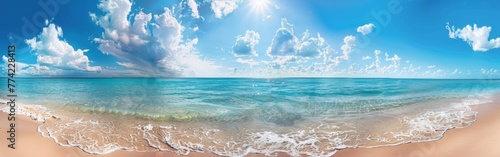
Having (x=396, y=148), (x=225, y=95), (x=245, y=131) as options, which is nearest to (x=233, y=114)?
(x=245, y=131)

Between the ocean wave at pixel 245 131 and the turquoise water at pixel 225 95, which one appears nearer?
the ocean wave at pixel 245 131

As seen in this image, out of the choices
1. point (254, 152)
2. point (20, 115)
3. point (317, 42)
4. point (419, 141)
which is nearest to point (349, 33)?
point (317, 42)

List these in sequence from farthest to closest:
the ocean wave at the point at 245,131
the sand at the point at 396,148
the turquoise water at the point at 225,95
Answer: the turquoise water at the point at 225,95 < the ocean wave at the point at 245,131 < the sand at the point at 396,148

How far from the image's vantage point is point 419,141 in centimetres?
282

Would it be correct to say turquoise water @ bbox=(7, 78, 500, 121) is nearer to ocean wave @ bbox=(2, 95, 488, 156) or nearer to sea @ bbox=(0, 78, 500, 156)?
sea @ bbox=(0, 78, 500, 156)

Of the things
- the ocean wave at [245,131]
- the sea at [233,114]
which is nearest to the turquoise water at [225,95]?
the sea at [233,114]

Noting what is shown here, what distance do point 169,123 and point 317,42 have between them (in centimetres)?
277

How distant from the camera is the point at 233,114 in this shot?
3721 mm

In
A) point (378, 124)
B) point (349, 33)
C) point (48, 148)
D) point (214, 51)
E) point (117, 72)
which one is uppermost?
point (349, 33)

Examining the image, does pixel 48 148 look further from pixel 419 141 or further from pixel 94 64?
pixel 419 141

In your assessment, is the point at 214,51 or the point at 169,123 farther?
the point at 214,51

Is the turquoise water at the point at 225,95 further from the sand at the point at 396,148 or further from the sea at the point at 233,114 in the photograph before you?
the sand at the point at 396,148

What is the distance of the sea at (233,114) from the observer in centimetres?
286

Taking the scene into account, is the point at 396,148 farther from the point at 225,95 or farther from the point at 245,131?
the point at 225,95
